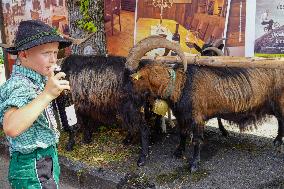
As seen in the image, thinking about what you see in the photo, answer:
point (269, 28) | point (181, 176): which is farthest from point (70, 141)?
point (269, 28)

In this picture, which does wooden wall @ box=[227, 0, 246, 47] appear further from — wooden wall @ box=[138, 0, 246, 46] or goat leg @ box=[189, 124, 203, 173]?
goat leg @ box=[189, 124, 203, 173]

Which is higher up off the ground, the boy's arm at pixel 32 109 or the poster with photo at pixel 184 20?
the poster with photo at pixel 184 20

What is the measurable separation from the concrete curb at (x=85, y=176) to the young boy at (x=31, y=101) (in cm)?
220

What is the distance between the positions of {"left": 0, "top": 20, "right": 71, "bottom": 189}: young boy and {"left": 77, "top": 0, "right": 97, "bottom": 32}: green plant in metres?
3.97

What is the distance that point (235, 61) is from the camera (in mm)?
5234

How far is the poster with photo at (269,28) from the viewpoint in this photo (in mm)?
7988

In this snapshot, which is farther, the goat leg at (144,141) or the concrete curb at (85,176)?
the goat leg at (144,141)

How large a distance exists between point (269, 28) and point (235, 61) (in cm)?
336

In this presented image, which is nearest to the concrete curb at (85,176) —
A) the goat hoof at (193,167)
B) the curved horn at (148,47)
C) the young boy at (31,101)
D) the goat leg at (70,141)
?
the goat leg at (70,141)

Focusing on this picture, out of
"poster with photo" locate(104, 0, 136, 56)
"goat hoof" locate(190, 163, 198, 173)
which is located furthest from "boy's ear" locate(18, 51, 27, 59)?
"poster with photo" locate(104, 0, 136, 56)

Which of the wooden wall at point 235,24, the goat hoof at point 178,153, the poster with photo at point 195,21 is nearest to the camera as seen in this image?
the goat hoof at point 178,153

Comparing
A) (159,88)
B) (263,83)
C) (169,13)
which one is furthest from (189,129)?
(169,13)

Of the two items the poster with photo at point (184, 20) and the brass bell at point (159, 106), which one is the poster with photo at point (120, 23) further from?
the brass bell at point (159, 106)

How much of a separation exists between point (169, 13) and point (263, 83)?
4144 millimetres
